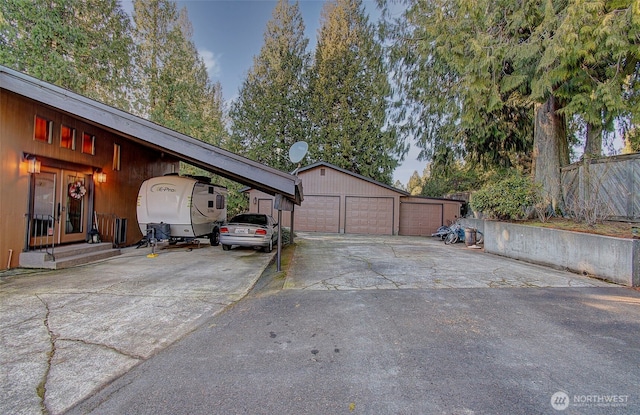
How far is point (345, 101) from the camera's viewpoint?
2489 centimetres

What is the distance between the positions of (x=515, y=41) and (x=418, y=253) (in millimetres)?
6307

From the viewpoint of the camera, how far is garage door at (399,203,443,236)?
17.6 metres

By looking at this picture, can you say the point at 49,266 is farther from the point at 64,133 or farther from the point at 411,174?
the point at 411,174

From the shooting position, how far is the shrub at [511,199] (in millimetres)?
8945

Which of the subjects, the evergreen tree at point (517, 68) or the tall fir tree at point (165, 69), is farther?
the tall fir tree at point (165, 69)

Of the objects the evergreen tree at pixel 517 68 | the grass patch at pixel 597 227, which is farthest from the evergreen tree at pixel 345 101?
the grass patch at pixel 597 227

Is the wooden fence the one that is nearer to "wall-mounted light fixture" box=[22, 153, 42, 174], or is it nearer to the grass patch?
the grass patch

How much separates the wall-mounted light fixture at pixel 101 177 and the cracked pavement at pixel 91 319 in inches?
108

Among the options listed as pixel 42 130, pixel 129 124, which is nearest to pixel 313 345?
pixel 129 124

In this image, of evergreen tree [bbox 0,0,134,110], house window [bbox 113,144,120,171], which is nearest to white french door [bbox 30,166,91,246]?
house window [bbox 113,144,120,171]

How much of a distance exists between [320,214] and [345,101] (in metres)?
12.2

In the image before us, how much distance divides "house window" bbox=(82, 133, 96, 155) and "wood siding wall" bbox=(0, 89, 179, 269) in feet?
0.31

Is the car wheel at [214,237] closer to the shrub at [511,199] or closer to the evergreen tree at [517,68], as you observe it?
the evergreen tree at [517,68]

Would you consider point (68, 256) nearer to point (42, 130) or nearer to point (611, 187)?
point (42, 130)
